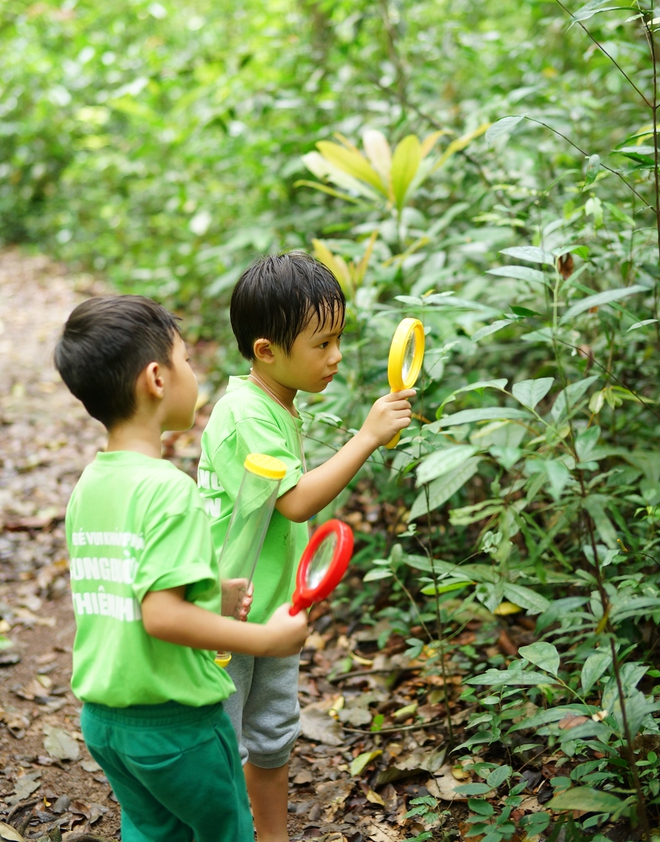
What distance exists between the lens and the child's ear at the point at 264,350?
1647 mm

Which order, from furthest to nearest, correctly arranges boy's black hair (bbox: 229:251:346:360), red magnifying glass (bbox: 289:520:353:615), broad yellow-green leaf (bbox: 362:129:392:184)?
broad yellow-green leaf (bbox: 362:129:392:184)
boy's black hair (bbox: 229:251:346:360)
red magnifying glass (bbox: 289:520:353:615)

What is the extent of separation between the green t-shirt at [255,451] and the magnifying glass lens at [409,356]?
279 mm

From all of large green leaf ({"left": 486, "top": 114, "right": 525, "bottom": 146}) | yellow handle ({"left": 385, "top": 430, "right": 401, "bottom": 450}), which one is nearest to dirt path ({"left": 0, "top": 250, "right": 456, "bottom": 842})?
yellow handle ({"left": 385, "top": 430, "right": 401, "bottom": 450})

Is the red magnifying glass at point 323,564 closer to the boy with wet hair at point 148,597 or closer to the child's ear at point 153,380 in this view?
the boy with wet hair at point 148,597

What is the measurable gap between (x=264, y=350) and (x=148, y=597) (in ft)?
2.05

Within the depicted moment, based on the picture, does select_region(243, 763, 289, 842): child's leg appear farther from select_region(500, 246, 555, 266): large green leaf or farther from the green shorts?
select_region(500, 246, 555, 266): large green leaf

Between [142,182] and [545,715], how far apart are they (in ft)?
22.3

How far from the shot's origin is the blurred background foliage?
1800mm

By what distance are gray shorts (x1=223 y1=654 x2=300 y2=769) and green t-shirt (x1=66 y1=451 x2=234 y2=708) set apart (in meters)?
0.44

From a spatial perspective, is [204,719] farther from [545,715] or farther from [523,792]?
[523,792]

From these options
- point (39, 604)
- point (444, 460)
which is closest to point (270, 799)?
A: point (444, 460)

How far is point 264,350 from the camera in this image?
166 centimetres

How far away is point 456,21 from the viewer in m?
4.95

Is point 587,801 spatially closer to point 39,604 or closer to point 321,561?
point 321,561
